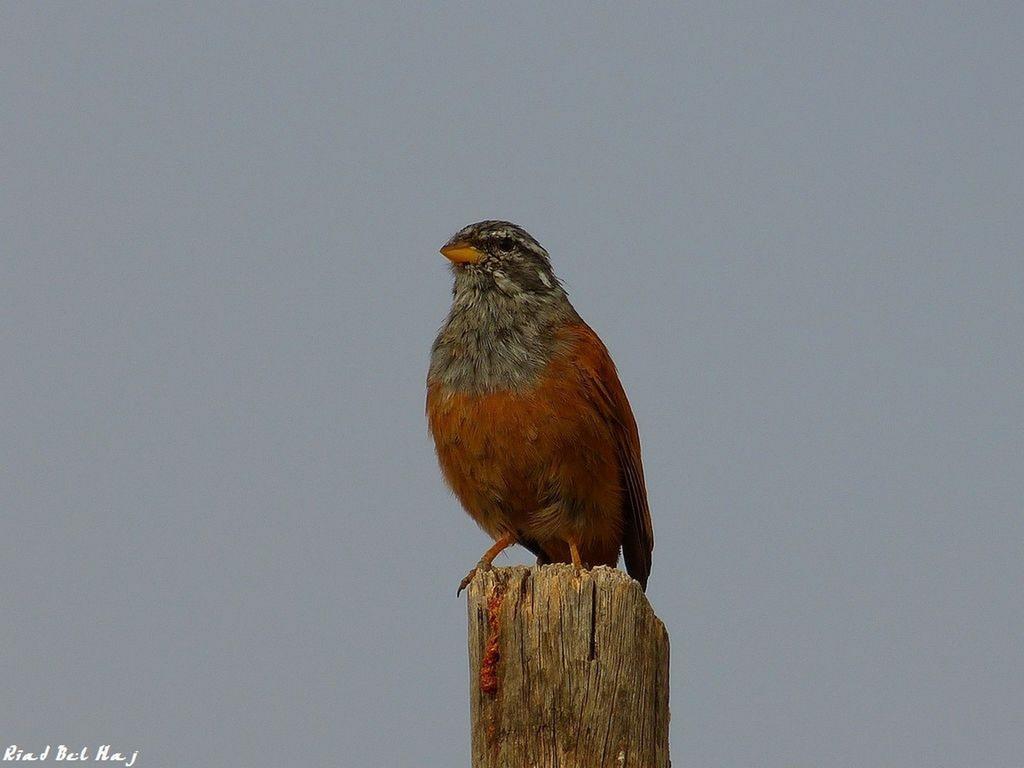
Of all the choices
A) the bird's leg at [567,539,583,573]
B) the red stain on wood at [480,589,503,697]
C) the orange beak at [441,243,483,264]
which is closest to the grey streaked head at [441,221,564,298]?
the orange beak at [441,243,483,264]

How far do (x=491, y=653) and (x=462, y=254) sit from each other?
349 centimetres

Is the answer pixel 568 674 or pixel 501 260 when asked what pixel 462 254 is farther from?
pixel 568 674

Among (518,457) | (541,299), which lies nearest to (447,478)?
(518,457)

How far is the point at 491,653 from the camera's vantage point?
16.9 ft

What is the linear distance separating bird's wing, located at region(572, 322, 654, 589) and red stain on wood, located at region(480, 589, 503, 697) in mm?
2298

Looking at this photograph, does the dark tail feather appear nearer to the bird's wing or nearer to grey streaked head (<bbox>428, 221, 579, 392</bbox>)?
the bird's wing

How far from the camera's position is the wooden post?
493cm

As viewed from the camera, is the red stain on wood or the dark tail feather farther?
the dark tail feather

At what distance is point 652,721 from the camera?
16.5 ft

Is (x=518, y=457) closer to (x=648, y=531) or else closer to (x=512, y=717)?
(x=648, y=531)

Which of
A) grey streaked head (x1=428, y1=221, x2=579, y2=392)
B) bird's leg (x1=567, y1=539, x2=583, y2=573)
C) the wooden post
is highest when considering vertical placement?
grey streaked head (x1=428, y1=221, x2=579, y2=392)

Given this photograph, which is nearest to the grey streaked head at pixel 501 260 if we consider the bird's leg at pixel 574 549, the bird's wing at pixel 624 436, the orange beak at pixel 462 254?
the orange beak at pixel 462 254

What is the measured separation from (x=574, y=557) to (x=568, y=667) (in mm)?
2245

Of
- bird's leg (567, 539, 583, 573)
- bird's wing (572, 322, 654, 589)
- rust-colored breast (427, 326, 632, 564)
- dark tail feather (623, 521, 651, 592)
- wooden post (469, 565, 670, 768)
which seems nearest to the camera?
wooden post (469, 565, 670, 768)
